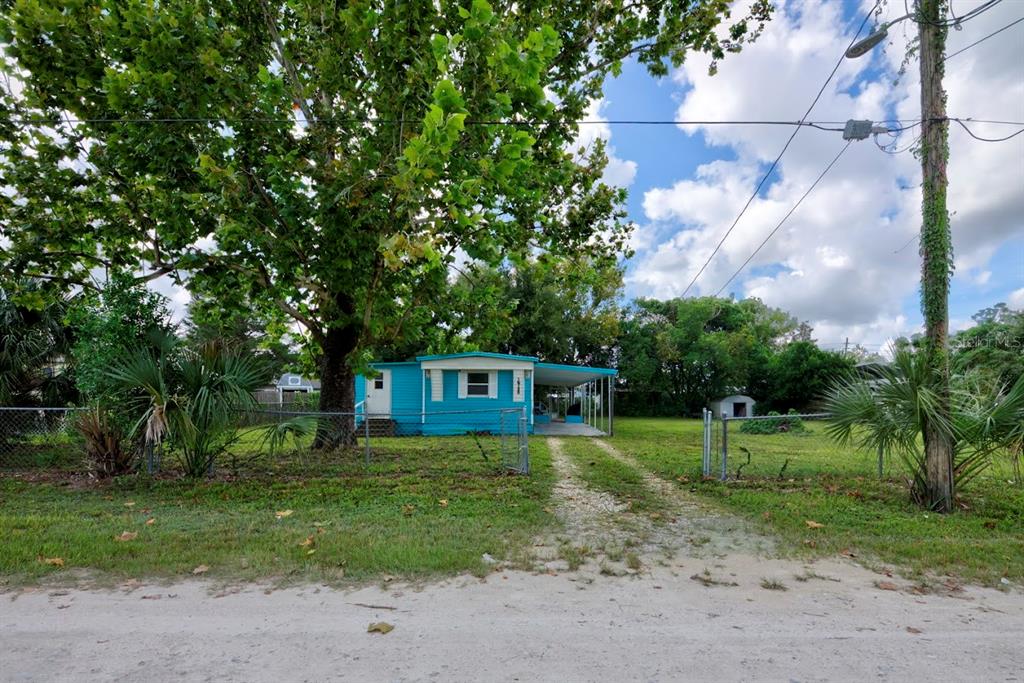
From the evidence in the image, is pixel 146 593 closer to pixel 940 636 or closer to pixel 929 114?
pixel 940 636

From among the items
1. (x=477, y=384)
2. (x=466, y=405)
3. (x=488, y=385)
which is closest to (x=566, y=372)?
(x=488, y=385)

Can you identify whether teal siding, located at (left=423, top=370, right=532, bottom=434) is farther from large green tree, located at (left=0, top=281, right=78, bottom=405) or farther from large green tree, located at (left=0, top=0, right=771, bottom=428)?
large green tree, located at (left=0, top=281, right=78, bottom=405)

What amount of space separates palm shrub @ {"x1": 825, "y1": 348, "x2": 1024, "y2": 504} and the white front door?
15.4m

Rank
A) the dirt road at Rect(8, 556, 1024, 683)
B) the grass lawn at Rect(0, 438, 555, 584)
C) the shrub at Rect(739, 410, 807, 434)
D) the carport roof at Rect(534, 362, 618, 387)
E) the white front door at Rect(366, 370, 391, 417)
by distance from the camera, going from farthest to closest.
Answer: the shrub at Rect(739, 410, 807, 434) < the white front door at Rect(366, 370, 391, 417) < the carport roof at Rect(534, 362, 618, 387) < the grass lawn at Rect(0, 438, 555, 584) < the dirt road at Rect(8, 556, 1024, 683)

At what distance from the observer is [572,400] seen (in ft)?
118

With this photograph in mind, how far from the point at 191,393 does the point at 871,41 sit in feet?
32.8

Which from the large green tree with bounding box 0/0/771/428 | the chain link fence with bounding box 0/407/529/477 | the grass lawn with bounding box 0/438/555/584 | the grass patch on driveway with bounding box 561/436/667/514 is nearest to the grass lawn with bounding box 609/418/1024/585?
the grass patch on driveway with bounding box 561/436/667/514

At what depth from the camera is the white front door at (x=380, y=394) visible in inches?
772

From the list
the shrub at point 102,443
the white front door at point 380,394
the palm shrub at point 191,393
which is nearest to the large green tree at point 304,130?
the palm shrub at point 191,393

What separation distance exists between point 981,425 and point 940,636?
4276mm

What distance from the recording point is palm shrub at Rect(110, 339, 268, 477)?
708 centimetres

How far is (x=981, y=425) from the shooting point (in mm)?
6246

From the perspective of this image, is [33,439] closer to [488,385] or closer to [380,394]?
[380,394]

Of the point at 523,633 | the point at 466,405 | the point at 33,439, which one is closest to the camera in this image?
the point at 523,633
